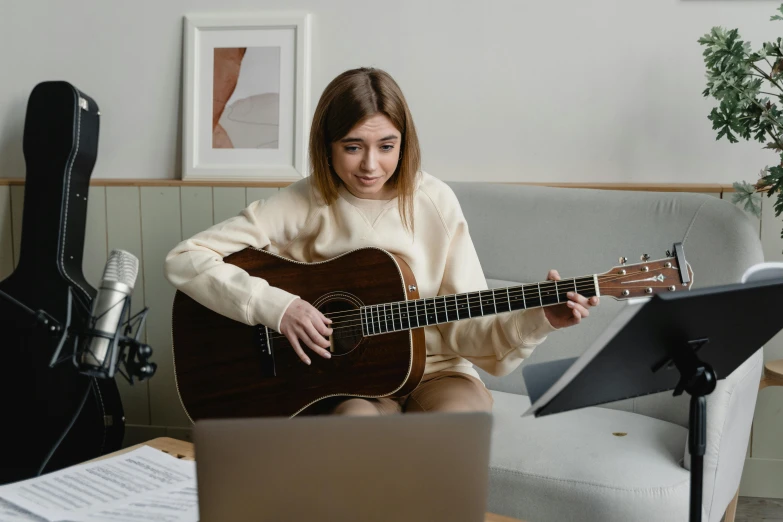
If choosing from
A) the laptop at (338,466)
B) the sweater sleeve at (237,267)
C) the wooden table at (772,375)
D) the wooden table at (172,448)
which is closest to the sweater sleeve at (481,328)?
the sweater sleeve at (237,267)

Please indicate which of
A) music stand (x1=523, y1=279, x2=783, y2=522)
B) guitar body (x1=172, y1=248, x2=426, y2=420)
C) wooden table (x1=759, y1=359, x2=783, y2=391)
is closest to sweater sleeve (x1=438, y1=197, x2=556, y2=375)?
guitar body (x1=172, y1=248, x2=426, y2=420)

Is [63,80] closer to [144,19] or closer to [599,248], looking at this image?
[144,19]

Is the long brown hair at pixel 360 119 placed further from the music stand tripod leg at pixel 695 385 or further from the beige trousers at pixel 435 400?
the music stand tripod leg at pixel 695 385

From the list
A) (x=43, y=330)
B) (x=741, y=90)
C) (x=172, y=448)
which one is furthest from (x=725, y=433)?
(x=43, y=330)

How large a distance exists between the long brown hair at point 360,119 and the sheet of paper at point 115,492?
2.42 feet

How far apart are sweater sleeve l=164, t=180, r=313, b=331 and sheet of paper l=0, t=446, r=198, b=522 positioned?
1.31ft

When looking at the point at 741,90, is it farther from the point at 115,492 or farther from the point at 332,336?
the point at 115,492

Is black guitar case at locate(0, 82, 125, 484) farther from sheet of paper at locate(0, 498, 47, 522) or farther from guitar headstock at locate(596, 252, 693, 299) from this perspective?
guitar headstock at locate(596, 252, 693, 299)

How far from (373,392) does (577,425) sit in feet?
1.56

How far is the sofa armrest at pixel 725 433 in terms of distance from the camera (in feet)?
5.17

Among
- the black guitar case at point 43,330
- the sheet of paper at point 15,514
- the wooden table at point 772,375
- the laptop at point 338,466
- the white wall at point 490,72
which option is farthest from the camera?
the black guitar case at point 43,330

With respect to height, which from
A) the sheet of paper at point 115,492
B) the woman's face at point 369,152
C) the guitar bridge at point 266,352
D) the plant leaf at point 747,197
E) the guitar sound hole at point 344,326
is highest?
the woman's face at point 369,152

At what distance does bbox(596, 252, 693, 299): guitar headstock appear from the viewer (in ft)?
4.55

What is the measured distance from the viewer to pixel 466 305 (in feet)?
5.30
